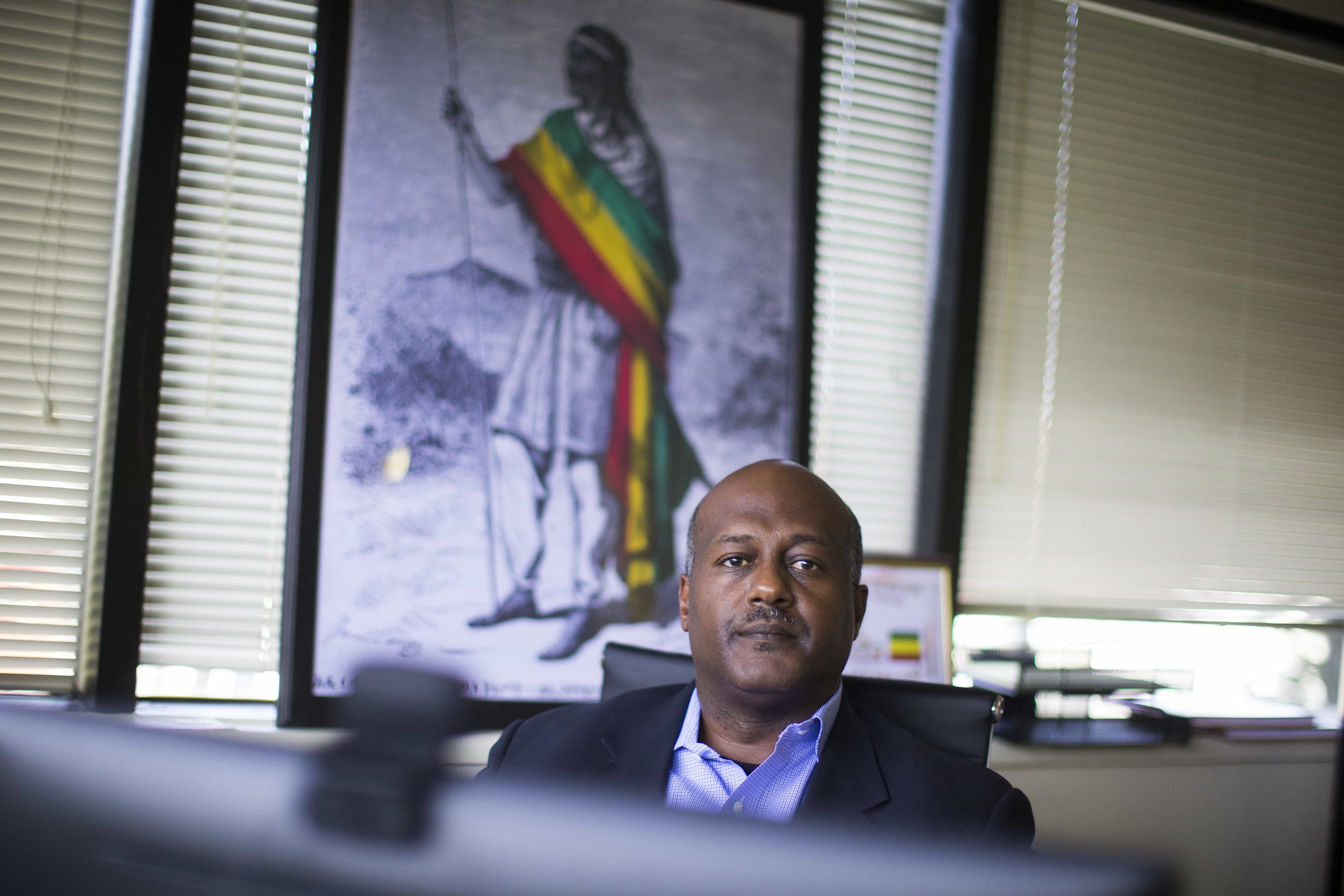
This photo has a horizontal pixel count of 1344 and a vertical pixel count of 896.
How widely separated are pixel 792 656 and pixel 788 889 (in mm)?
998

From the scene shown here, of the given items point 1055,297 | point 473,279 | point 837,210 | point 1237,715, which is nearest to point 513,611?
point 473,279

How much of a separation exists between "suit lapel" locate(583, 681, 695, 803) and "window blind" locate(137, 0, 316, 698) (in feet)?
3.63

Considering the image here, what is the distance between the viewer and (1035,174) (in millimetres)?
2682

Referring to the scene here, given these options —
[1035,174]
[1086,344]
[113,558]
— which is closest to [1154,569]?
[1086,344]

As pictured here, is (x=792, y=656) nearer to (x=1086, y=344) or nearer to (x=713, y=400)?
(x=713, y=400)

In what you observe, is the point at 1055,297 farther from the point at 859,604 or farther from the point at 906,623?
the point at 859,604

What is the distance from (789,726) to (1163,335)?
2156 mm

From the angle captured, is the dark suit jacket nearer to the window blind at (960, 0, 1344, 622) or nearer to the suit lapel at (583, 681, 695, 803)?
the suit lapel at (583, 681, 695, 803)

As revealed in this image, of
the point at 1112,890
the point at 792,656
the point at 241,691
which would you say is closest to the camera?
the point at 1112,890

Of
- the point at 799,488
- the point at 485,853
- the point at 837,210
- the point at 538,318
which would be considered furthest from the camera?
the point at 837,210

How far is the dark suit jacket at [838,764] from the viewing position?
1.18 meters

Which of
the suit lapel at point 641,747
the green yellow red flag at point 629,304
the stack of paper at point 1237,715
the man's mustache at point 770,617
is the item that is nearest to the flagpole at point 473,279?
the green yellow red flag at point 629,304

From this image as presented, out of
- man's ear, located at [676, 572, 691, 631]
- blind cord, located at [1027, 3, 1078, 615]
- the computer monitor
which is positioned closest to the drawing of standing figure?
man's ear, located at [676, 572, 691, 631]

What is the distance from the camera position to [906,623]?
227 cm
